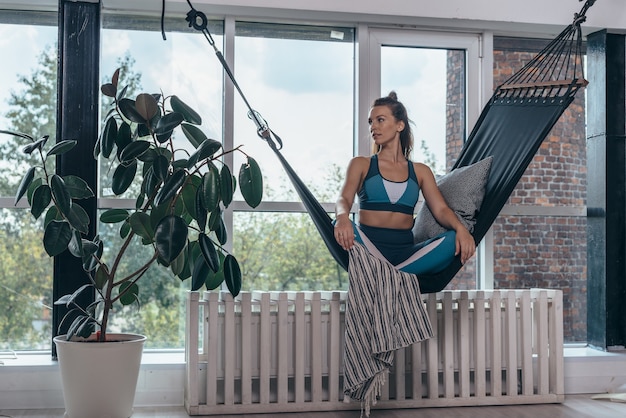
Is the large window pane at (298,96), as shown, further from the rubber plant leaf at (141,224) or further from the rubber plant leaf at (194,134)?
the rubber plant leaf at (141,224)

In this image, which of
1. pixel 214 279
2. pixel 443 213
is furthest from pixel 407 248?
pixel 214 279

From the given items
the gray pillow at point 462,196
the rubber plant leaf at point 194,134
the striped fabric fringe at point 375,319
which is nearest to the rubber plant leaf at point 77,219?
the rubber plant leaf at point 194,134

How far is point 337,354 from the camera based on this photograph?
320cm

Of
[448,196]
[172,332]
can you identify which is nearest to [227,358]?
[172,332]

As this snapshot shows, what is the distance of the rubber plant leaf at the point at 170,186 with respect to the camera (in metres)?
2.76

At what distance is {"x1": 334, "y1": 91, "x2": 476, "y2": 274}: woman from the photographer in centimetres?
312

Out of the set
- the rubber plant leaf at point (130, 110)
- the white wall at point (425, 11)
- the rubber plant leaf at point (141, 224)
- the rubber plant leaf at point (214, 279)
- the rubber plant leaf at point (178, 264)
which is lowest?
the rubber plant leaf at point (214, 279)

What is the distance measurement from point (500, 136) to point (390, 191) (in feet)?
1.84

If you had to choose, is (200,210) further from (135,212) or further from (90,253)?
(90,253)

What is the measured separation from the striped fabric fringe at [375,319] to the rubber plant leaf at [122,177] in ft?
3.00

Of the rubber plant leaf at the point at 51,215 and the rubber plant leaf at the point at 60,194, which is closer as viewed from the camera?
the rubber plant leaf at the point at 60,194

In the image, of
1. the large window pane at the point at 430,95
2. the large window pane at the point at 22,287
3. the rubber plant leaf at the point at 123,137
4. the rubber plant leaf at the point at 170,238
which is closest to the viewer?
the rubber plant leaf at the point at 170,238

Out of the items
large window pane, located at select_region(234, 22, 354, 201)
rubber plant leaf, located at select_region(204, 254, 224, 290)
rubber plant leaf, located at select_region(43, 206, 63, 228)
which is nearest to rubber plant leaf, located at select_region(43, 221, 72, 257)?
rubber plant leaf, located at select_region(43, 206, 63, 228)

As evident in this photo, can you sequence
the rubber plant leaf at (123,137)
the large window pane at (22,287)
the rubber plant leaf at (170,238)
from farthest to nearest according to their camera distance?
the large window pane at (22,287), the rubber plant leaf at (123,137), the rubber plant leaf at (170,238)
